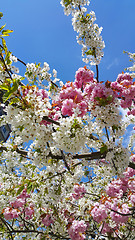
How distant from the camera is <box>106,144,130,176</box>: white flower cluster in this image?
11.1 ft

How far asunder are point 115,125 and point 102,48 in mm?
2712

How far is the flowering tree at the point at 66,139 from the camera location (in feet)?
8.84

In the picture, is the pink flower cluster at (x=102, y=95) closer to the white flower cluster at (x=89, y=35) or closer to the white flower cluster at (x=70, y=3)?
the white flower cluster at (x=89, y=35)

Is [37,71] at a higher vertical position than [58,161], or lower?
higher

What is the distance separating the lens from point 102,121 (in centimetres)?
317

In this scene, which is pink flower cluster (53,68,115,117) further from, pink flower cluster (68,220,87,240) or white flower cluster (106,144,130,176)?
pink flower cluster (68,220,87,240)

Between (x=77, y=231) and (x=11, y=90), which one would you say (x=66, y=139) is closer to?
(x=11, y=90)

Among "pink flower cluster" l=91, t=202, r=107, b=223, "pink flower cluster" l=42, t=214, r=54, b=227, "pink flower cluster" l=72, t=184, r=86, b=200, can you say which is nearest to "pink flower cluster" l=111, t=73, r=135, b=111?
"pink flower cluster" l=91, t=202, r=107, b=223

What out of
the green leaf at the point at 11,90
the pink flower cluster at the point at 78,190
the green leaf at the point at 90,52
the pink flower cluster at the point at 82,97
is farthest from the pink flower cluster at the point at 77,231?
the green leaf at the point at 90,52

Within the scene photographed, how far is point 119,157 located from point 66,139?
4.58 feet

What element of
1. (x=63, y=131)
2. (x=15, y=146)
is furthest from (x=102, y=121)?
(x=15, y=146)

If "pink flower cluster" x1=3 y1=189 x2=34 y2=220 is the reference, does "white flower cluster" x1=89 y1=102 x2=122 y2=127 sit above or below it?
above

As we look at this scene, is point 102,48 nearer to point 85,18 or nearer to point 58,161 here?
point 85,18

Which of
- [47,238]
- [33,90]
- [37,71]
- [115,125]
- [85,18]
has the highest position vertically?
[85,18]
